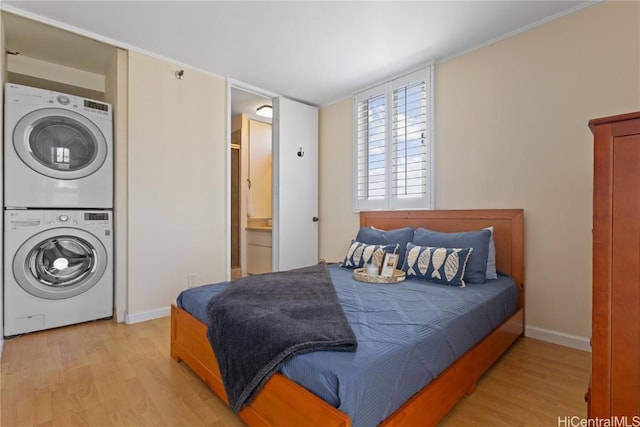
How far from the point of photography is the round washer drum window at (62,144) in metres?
2.54

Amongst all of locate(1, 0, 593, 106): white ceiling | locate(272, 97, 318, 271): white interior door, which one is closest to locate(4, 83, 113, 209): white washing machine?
locate(1, 0, 593, 106): white ceiling

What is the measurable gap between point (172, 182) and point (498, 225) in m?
2.99

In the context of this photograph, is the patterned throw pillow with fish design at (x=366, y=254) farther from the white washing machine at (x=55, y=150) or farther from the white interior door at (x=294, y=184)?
the white washing machine at (x=55, y=150)

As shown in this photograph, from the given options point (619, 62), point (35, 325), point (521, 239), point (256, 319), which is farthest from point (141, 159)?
point (619, 62)

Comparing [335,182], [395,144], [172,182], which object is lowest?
[172,182]

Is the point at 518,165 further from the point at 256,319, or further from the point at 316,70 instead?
the point at 256,319

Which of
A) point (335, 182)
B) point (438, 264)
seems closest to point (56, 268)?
point (335, 182)

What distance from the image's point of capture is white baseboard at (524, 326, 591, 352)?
2.21 m

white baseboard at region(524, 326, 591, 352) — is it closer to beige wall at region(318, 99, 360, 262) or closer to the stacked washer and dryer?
beige wall at region(318, 99, 360, 262)

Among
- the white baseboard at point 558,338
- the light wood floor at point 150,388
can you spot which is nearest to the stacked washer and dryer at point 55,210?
the light wood floor at point 150,388

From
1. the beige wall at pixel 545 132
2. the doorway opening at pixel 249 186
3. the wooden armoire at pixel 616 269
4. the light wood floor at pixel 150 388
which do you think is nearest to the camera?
the wooden armoire at pixel 616 269

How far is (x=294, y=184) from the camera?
4.02 meters

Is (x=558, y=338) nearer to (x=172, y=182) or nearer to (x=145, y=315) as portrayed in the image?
(x=145, y=315)

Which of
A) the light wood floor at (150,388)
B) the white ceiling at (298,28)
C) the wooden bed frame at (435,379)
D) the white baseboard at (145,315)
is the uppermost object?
the white ceiling at (298,28)
